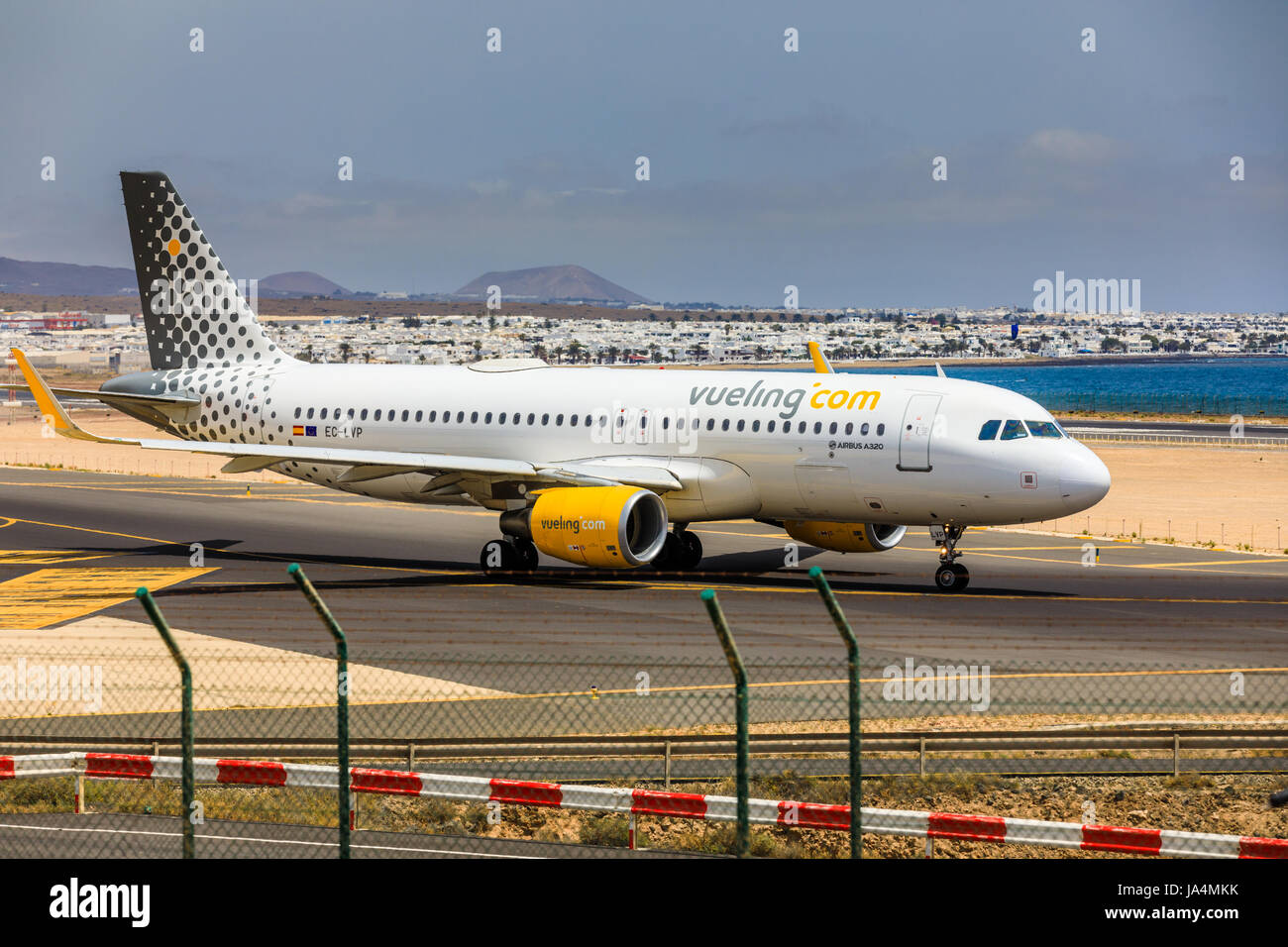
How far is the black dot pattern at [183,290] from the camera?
44.7 metres

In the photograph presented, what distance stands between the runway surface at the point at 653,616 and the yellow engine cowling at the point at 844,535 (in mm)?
722

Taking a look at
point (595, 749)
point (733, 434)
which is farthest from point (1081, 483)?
point (595, 749)

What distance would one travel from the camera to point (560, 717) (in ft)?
73.2

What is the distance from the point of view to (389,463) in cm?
3734

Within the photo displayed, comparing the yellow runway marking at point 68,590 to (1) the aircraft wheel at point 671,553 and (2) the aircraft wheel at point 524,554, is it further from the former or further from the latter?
(1) the aircraft wheel at point 671,553

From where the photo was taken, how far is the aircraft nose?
32.6 metres

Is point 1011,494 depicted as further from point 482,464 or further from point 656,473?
point 482,464

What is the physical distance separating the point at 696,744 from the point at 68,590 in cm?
2078

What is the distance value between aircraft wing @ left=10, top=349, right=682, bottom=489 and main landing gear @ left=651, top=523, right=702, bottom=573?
2.76 meters
